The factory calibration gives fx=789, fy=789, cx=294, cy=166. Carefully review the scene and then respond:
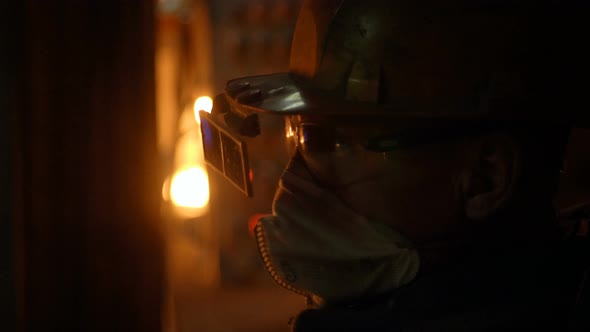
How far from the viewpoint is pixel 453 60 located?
1595mm

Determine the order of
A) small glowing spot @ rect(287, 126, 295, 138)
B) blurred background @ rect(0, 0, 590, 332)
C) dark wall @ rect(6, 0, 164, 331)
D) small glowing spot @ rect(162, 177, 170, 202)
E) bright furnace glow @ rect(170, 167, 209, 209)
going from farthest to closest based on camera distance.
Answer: bright furnace glow @ rect(170, 167, 209, 209) → small glowing spot @ rect(162, 177, 170, 202) → dark wall @ rect(6, 0, 164, 331) → blurred background @ rect(0, 0, 590, 332) → small glowing spot @ rect(287, 126, 295, 138)

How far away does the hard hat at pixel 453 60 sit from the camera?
1593mm

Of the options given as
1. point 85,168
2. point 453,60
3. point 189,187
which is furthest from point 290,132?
point 189,187

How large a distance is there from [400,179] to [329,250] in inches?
8.4

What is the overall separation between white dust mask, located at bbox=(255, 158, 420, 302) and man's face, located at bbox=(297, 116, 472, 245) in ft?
0.12

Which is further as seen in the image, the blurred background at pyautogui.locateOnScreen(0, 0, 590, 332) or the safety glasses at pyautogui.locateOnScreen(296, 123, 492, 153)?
the blurred background at pyautogui.locateOnScreen(0, 0, 590, 332)

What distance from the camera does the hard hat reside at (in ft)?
5.23

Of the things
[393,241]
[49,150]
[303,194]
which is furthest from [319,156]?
[49,150]

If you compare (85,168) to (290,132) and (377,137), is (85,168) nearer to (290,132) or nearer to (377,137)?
(290,132)

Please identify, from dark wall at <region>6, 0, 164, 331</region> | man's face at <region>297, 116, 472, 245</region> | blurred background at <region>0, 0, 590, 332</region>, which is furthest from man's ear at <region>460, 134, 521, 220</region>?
dark wall at <region>6, 0, 164, 331</region>

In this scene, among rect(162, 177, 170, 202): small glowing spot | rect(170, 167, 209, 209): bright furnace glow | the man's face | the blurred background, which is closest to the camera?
the man's face

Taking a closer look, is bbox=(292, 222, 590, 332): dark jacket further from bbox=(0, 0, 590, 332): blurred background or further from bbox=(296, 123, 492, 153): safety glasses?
bbox=(0, 0, 590, 332): blurred background

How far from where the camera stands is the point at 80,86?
2.87 meters

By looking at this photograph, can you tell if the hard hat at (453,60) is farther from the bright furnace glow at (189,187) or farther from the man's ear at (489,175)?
the bright furnace glow at (189,187)
